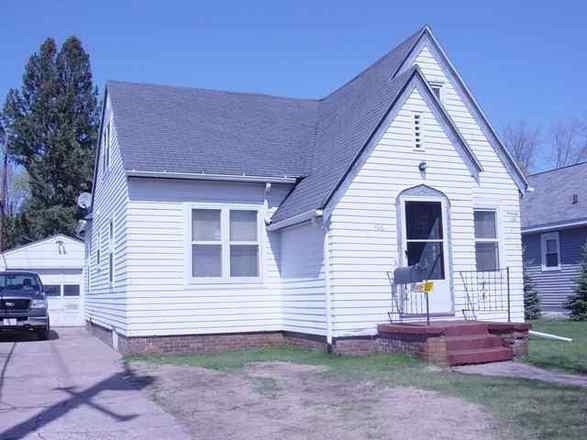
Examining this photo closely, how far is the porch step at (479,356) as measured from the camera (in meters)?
11.7

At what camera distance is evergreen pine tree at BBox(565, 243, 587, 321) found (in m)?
23.1

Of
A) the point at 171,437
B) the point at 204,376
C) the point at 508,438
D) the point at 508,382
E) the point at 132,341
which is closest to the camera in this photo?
the point at 508,438

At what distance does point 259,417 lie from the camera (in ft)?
26.9

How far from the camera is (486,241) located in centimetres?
1543

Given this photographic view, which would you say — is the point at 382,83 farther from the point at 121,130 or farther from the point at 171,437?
the point at 171,437

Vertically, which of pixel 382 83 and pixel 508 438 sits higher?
pixel 382 83

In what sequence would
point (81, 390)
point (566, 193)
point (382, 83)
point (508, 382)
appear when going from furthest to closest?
point (566, 193) < point (382, 83) < point (81, 390) < point (508, 382)

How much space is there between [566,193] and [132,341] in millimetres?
19684

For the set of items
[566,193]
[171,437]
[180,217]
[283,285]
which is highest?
[566,193]

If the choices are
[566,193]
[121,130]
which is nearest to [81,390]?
[121,130]

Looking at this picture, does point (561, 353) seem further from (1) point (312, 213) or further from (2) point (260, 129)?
(2) point (260, 129)

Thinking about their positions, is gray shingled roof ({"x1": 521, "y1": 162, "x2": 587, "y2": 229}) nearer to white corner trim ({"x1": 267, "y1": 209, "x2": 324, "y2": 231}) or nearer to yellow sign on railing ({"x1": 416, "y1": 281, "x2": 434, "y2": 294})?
white corner trim ({"x1": 267, "y1": 209, "x2": 324, "y2": 231})

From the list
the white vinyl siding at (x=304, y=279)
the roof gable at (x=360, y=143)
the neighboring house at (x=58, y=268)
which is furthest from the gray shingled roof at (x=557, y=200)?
the neighboring house at (x=58, y=268)

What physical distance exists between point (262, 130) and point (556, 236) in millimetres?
14322
